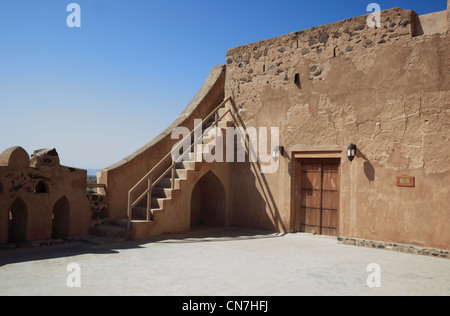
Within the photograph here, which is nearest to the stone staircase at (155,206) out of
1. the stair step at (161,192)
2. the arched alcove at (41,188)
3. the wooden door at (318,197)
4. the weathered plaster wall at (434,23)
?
the stair step at (161,192)

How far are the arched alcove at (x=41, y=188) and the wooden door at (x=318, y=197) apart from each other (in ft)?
19.2

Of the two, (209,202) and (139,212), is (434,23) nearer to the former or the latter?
(209,202)

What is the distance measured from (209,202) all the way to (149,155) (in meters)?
2.40

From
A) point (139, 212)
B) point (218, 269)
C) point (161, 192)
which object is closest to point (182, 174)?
point (161, 192)

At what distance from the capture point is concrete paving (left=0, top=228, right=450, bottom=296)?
187 inches

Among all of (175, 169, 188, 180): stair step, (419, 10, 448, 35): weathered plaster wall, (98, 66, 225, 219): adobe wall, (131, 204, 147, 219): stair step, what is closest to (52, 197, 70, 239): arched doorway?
(98, 66, 225, 219): adobe wall

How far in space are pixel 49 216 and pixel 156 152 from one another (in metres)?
3.06

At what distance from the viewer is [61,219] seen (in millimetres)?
8102

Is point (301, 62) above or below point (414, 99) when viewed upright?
above

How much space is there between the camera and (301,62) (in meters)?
9.27

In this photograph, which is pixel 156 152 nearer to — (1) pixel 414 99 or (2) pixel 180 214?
(2) pixel 180 214

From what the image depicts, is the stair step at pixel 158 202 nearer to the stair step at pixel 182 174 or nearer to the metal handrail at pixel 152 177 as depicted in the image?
the metal handrail at pixel 152 177
